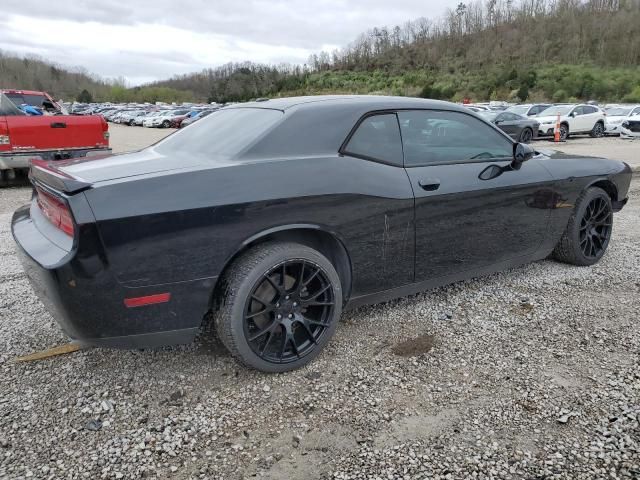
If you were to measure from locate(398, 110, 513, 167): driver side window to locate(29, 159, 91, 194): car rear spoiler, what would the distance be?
1858 millimetres

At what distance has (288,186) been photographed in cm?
255

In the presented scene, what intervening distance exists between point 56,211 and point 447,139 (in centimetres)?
245

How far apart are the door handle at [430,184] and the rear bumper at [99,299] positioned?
144 centimetres

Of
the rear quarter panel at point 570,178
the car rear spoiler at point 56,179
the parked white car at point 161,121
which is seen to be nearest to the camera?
the car rear spoiler at point 56,179

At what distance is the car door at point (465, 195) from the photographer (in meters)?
3.11

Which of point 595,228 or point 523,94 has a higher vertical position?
point 523,94

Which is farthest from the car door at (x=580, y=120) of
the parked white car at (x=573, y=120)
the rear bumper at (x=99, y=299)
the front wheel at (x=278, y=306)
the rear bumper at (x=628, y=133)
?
the rear bumper at (x=99, y=299)

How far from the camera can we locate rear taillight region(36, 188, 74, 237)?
224cm

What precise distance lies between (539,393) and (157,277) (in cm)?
199

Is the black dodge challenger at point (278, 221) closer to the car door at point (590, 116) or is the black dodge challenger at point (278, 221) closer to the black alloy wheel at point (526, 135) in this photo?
the black alloy wheel at point (526, 135)

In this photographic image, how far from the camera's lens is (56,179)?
2.31m

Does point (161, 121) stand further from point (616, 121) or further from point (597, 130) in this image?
point (616, 121)

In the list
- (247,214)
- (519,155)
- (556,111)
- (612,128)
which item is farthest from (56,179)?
(612,128)

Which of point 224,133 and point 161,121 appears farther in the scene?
point 161,121
